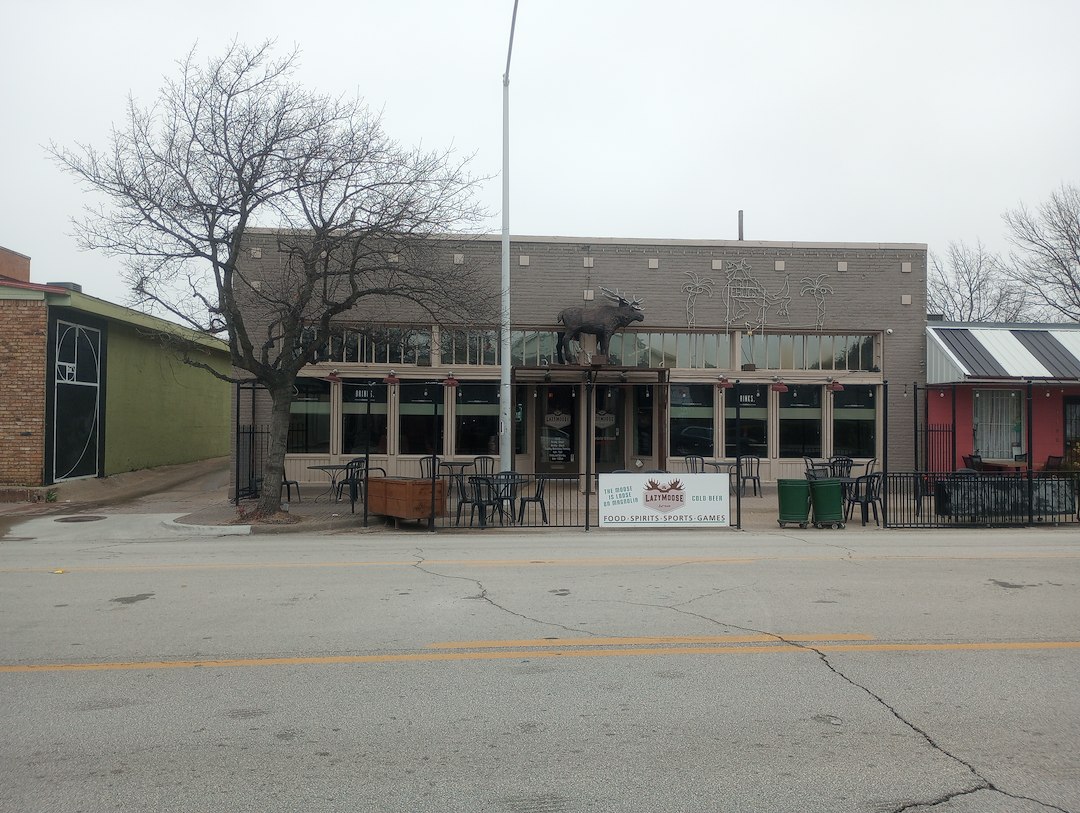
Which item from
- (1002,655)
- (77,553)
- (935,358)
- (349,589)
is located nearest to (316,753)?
(349,589)

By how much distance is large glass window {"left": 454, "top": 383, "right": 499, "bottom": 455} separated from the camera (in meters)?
20.8

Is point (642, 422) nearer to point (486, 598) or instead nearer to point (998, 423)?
point (998, 423)

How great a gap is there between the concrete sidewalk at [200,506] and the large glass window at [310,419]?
1.04 m

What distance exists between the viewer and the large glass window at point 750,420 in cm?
2098

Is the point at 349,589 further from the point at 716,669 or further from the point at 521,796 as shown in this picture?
the point at 521,796

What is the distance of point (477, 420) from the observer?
20.9 meters

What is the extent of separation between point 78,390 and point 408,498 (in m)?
10.7

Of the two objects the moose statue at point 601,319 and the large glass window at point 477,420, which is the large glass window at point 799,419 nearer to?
the moose statue at point 601,319

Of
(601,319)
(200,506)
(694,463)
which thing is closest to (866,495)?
(694,463)

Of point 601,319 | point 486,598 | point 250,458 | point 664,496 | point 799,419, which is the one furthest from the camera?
point 799,419

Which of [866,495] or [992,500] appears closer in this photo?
[992,500]

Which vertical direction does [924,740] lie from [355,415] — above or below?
below

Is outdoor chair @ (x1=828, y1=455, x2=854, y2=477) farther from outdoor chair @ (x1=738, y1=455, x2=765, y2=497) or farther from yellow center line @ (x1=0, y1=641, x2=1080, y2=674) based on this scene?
yellow center line @ (x1=0, y1=641, x2=1080, y2=674)

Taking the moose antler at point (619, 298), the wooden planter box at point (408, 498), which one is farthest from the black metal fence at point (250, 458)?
the moose antler at point (619, 298)
